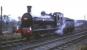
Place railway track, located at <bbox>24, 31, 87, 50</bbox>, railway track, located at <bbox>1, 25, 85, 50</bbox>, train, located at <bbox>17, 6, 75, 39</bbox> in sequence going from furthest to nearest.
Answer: train, located at <bbox>17, 6, 75, 39</bbox>, railway track, located at <bbox>24, 31, 87, 50</bbox>, railway track, located at <bbox>1, 25, 85, 50</bbox>

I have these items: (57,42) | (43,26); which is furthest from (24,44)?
(43,26)

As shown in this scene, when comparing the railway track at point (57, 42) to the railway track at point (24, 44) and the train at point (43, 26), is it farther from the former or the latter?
the train at point (43, 26)

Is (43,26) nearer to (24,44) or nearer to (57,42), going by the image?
(57,42)

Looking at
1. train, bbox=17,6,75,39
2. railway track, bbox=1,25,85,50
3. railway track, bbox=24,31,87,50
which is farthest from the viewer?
train, bbox=17,6,75,39

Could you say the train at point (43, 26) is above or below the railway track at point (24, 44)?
above

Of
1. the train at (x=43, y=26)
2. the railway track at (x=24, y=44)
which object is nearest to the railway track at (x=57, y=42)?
the railway track at (x=24, y=44)

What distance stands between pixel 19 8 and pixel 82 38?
2272 millimetres

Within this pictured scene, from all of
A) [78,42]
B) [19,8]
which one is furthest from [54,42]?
Result: [19,8]

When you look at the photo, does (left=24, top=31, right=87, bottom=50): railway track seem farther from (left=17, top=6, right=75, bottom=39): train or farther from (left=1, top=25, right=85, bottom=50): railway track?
(left=17, top=6, right=75, bottom=39): train

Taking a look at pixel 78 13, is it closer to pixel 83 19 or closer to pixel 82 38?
pixel 83 19

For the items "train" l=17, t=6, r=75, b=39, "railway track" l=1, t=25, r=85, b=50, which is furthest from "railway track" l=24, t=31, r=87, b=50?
"train" l=17, t=6, r=75, b=39

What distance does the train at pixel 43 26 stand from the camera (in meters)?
5.77

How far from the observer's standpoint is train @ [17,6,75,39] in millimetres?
5766

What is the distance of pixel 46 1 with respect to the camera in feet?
16.2
